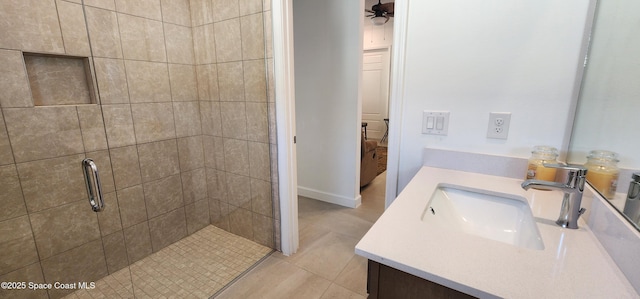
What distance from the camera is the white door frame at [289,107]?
1.42 metres

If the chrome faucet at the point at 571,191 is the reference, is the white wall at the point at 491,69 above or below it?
above

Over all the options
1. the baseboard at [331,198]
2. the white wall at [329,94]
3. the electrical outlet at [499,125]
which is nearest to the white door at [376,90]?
the white wall at [329,94]

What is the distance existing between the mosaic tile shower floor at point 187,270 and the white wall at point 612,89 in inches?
79.7

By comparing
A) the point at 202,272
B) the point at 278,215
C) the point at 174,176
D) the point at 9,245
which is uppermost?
the point at 174,176

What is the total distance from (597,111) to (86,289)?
9.32 feet

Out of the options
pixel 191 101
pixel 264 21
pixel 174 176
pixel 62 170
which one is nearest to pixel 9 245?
pixel 62 170

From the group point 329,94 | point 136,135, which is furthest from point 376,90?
point 136,135

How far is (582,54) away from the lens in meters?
1.08

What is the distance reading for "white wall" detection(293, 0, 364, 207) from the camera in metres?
2.65

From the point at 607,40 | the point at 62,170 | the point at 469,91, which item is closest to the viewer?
the point at 607,40

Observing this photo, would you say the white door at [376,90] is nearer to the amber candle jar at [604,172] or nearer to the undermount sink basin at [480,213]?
the undermount sink basin at [480,213]

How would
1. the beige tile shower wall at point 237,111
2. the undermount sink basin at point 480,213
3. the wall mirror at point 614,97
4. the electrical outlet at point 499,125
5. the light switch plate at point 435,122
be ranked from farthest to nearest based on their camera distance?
1. the beige tile shower wall at point 237,111
2. the light switch plate at point 435,122
3. the electrical outlet at point 499,125
4. the undermount sink basin at point 480,213
5. the wall mirror at point 614,97

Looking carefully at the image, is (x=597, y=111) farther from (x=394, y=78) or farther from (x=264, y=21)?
(x=264, y=21)

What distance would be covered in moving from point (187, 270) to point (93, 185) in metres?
0.84
